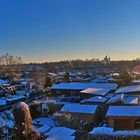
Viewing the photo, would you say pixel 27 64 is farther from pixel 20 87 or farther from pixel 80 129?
pixel 80 129

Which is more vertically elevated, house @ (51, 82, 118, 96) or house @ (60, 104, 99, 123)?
house @ (51, 82, 118, 96)

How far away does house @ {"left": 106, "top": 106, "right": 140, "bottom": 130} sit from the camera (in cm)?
1936

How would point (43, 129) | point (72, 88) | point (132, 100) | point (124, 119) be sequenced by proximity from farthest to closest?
point (72, 88) < point (132, 100) < point (124, 119) < point (43, 129)

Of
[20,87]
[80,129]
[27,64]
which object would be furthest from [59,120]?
[27,64]

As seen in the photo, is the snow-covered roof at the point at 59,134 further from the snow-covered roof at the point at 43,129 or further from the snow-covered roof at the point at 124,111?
the snow-covered roof at the point at 124,111

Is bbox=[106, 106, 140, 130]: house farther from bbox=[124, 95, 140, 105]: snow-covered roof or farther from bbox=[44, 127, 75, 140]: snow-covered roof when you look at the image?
bbox=[44, 127, 75, 140]: snow-covered roof

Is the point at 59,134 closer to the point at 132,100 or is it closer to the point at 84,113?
the point at 84,113

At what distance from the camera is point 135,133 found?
1694cm

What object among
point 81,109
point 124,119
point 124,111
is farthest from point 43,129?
point 124,111

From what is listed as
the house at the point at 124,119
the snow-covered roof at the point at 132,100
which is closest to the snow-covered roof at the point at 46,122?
the house at the point at 124,119

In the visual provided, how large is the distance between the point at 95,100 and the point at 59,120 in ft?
18.8

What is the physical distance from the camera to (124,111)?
66.0 ft

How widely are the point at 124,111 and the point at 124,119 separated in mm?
725

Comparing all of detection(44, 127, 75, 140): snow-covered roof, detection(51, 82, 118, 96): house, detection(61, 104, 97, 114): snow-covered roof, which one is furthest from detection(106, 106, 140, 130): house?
detection(51, 82, 118, 96): house
